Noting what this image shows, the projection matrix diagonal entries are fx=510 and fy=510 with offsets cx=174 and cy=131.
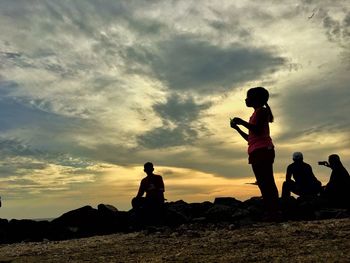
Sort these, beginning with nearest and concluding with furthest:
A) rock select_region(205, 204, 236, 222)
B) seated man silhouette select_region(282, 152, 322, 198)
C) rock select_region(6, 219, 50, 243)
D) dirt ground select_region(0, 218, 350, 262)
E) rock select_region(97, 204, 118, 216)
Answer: dirt ground select_region(0, 218, 350, 262) < rock select_region(205, 204, 236, 222) < seated man silhouette select_region(282, 152, 322, 198) < rock select_region(6, 219, 50, 243) < rock select_region(97, 204, 118, 216)

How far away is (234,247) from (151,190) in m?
7.41

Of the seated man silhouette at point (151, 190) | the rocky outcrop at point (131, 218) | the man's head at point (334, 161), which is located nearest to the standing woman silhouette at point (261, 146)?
the rocky outcrop at point (131, 218)

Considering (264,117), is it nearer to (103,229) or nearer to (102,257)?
(102,257)

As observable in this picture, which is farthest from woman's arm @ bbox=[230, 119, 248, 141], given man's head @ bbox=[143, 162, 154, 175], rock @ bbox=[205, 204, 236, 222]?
man's head @ bbox=[143, 162, 154, 175]

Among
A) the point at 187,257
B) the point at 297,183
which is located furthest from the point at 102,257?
the point at 297,183

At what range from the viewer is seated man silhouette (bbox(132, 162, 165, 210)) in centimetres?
1468

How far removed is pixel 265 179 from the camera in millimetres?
8672

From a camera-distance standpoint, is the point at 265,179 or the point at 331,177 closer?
the point at 265,179

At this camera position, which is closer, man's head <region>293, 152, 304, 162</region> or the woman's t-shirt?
the woman's t-shirt

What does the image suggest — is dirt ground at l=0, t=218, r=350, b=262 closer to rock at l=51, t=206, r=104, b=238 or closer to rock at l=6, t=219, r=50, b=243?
rock at l=51, t=206, r=104, b=238

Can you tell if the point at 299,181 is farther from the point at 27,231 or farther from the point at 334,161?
the point at 27,231

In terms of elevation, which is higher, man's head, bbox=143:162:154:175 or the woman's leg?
man's head, bbox=143:162:154:175

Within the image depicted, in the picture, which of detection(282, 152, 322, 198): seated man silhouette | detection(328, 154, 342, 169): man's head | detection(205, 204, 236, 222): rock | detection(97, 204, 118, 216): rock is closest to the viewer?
detection(328, 154, 342, 169): man's head

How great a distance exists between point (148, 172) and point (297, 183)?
422 cm
